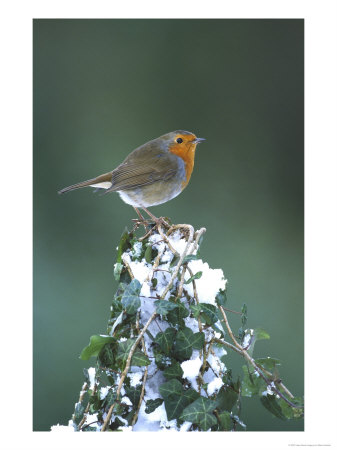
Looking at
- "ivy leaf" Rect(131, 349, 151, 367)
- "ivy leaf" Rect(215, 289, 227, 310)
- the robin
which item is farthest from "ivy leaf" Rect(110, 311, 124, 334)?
the robin

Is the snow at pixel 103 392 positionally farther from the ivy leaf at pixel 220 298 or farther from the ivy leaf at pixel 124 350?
the ivy leaf at pixel 220 298

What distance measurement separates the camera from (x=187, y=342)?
3.58 ft

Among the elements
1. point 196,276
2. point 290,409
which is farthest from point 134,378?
point 290,409

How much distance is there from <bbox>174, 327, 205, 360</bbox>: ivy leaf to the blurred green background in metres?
1.37

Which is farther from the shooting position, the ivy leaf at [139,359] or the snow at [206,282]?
the snow at [206,282]

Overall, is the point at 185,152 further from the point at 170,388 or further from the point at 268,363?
the point at 170,388

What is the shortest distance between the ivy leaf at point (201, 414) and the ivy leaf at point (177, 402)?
18 millimetres

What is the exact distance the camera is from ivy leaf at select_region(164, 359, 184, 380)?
3.54 ft

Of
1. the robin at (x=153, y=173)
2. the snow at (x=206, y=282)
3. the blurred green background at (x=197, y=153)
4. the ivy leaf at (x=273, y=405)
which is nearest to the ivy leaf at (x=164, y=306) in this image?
the snow at (x=206, y=282)

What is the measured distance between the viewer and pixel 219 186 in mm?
3021

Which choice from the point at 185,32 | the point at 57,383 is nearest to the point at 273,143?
the point at 185,32

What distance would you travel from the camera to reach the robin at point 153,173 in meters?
2.17

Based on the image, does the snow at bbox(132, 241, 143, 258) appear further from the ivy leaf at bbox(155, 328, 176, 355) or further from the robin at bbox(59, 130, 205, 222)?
the robin at bbox(59, 130, 205, 222)

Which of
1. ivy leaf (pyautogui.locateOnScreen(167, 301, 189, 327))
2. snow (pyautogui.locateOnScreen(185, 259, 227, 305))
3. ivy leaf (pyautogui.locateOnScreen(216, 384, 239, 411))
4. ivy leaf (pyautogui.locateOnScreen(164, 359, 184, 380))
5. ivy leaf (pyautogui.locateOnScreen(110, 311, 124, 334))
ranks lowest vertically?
ivy leaf (pyautogui.locateOnScreen(216, 384, 239, 411))
